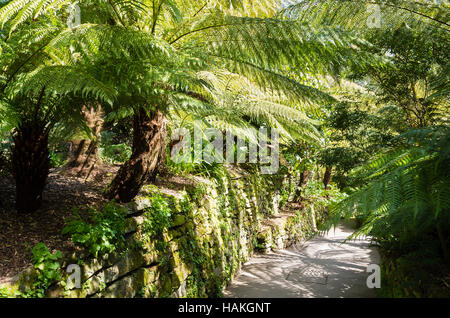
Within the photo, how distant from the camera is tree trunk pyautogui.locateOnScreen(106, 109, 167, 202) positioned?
270 centimetres

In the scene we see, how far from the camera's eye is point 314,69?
88.7 inches

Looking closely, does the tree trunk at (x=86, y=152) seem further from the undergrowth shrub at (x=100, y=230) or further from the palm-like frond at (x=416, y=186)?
the palm-like frond at (x=416, y=186)

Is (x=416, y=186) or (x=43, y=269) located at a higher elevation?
(x=416, y=186)

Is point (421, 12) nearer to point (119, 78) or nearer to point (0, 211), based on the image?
point (119, 78)

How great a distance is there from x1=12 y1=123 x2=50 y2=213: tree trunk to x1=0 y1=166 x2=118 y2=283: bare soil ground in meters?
0.13

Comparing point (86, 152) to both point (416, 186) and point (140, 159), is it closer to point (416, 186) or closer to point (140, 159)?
point (140, 159)

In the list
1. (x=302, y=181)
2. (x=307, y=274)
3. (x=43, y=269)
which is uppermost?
(x=302, y=181)

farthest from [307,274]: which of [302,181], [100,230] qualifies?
[302,181]

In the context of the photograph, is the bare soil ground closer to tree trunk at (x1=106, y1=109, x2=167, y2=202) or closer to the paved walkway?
tree trunk at (x1=106, y1=109, x2=167, y2=202)

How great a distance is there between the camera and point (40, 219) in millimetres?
2170

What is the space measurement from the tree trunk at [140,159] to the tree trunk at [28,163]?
653 mm

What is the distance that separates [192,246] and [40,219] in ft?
5.50
